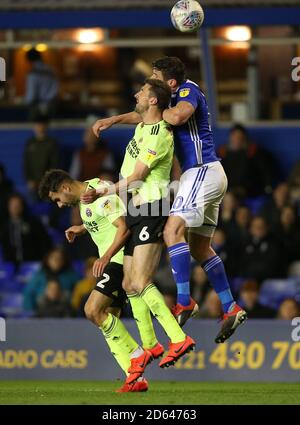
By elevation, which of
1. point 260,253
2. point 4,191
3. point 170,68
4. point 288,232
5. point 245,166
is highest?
point 170,68

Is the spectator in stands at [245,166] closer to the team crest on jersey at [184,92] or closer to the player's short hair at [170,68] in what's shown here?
the player's short hair at [170,68]

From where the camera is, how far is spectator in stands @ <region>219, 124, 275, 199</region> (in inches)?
767

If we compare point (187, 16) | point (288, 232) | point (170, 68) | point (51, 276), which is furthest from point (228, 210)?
point (170, 68)

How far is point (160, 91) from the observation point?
12.5m

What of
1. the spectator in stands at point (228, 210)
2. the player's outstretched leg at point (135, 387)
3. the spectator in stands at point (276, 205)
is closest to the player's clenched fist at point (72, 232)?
the player's outstretched leg at point (135, 387)

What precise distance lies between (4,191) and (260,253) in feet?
13.9

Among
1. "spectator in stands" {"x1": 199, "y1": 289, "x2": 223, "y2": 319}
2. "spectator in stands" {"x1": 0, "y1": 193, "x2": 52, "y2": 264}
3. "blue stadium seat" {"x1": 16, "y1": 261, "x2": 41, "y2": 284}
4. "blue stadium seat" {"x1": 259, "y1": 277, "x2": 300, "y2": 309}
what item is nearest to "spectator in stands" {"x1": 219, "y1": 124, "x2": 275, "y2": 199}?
"blue stadium seat" {"x1": 259, "y1": 277, "x2": 300, "y2": 309}

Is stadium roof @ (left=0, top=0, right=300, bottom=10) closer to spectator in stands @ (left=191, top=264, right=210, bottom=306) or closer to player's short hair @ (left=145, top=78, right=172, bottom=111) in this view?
spectator in stands @ (left=191, top=264, right=210, bottom=306)

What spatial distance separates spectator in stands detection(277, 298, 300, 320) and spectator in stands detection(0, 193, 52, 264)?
13.3ft

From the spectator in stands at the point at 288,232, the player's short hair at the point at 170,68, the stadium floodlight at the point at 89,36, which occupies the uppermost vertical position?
the stadium floodlight at the point at 89,36

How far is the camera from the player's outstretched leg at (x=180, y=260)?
12.6m

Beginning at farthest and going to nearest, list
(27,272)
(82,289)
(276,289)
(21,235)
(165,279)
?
(27,272) < (21,235) < (276,289) < (165,279) < (82,289)

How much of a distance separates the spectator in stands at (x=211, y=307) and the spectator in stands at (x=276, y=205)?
1.66 metres

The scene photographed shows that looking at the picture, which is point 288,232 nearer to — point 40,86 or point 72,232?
point 40,86
